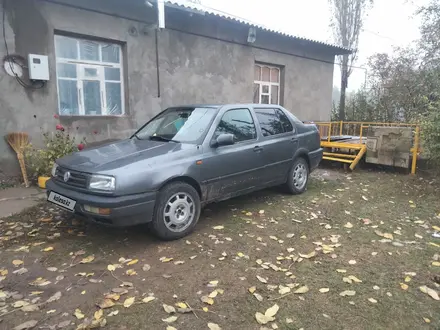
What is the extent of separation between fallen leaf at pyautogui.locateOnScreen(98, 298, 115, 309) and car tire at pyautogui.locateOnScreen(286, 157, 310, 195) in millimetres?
3676

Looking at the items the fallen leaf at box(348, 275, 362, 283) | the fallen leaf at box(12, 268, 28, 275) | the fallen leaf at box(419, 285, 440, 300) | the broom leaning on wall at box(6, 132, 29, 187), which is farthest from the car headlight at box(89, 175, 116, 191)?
the broom leaning on wall at box(6, 132, 29, 187)

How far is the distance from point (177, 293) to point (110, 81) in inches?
246

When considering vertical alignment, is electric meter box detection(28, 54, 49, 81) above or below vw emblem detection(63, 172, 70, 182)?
above

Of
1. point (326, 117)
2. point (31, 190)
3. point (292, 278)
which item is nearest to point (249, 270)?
point (292, 278)

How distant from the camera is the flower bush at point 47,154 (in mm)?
6035

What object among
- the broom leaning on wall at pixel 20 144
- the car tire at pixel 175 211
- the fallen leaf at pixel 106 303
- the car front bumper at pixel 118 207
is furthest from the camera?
the broom leaning on wall at pixel 20 144

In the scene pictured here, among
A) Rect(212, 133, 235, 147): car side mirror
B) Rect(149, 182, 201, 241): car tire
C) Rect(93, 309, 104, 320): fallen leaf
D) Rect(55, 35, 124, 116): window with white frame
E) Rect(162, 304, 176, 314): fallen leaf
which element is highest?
Rect(55, 35, 124, 116): window with white frame

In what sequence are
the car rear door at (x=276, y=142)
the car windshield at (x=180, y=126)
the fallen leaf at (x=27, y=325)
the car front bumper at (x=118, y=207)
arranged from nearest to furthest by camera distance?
the fallen leaf at (x=27, y=325) → the car front bumper at (x=118, y=207) → the car windshield at (x=180, y=126) → the car rear door at (x=276, y=142)

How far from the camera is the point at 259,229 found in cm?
424

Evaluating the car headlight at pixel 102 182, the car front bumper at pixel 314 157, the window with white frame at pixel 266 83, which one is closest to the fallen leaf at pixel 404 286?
the car headlight at pixel 102 182

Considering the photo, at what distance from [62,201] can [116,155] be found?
78cm

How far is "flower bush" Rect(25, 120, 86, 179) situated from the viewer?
6035 millimetres

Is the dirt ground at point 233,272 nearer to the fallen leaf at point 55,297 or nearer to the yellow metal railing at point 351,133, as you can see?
the fallen leaf at point 55,297

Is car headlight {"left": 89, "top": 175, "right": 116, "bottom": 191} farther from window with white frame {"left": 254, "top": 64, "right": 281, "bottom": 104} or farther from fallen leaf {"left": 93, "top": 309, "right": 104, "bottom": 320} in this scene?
window with white frame {"left": 254, "top": 64, "right": 281, "bottom": 104}
